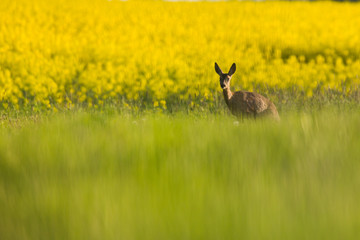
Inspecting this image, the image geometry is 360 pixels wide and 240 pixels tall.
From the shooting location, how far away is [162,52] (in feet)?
34.4

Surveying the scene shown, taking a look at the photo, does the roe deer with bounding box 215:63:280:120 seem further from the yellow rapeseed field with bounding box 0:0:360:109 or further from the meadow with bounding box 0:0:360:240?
the yellow rapeseed field with bounding box 0:0:360:109

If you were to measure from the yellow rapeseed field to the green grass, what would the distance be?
4.50 m

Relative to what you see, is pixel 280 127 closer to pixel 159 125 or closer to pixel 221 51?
pixel 159 125

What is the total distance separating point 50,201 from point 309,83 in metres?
7.22

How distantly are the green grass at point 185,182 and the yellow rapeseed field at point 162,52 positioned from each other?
4.50 m

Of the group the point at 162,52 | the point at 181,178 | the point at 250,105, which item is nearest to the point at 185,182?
the point at 181,178

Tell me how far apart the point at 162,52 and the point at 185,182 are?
796 centimetres

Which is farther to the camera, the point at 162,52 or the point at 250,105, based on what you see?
the point at 162,52

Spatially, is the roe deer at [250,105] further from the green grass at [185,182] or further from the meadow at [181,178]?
the green grass at [185,182]

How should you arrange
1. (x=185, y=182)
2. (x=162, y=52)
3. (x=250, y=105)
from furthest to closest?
(x=162, y=52) < (x=250, y=105) < (x=185, y=182)

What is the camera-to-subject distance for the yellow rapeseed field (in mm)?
8727

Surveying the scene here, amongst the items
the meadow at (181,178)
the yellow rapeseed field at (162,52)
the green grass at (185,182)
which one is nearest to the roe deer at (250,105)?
the meadow at (181,178)

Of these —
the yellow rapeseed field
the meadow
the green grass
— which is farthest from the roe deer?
the yellow rapeseed field

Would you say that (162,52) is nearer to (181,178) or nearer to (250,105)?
(250,105)
